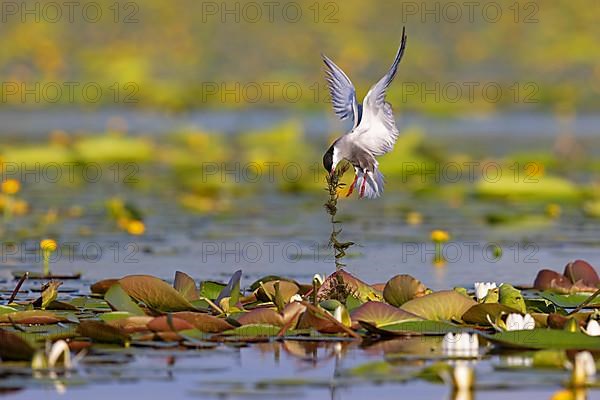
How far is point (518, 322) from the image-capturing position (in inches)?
188

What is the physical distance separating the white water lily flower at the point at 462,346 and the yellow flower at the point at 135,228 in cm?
354

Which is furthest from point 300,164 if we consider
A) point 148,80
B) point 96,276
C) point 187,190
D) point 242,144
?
point 148,80

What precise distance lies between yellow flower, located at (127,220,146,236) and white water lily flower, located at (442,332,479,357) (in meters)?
3.54

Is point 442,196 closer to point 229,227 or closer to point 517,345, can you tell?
point 229,227

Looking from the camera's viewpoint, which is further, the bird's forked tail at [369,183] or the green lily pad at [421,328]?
the bird's forked tail at [369,183]

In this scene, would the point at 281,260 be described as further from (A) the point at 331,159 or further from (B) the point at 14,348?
(B) the point at 14,348

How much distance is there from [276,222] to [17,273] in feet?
7.84

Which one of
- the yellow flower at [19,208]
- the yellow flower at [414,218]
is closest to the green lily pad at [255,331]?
the yellow flower at [414,218]

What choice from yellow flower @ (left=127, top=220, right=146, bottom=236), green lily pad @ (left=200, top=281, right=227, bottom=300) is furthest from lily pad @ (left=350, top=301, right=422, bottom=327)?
yellow flower @ (left=127, top=220, right=146, bottom=236)

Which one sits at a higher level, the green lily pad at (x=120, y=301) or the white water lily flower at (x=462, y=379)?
the green lily pad at (x=120, y=301)

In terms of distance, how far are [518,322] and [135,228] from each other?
3466mm

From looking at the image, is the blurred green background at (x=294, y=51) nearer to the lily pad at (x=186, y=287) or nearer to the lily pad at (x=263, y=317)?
the lily pad at (x=186, y=287)

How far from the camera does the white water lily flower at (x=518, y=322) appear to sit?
4.77 metres

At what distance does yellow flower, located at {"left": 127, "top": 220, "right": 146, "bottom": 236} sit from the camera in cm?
784
